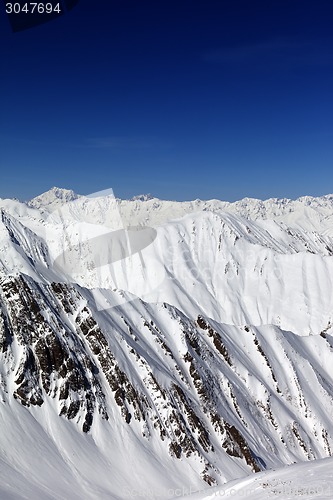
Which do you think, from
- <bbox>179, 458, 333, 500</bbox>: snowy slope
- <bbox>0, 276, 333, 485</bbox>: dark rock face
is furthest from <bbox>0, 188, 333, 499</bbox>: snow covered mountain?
<bbox>179, 458, 333, 500</bbox>: snowy slope

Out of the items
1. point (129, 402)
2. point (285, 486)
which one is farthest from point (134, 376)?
point (285, 486)

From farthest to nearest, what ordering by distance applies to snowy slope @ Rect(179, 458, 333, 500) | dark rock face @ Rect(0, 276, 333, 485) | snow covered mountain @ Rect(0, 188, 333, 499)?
1. dark rock face @ Rect(0, 276, 333, 485)
2. snow covered mountain @ Rect(0, 188, 333, 499)
3. snowy slope @ Rect(179, 458, 333, 500)

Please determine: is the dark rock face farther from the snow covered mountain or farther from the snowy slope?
the snowy slope

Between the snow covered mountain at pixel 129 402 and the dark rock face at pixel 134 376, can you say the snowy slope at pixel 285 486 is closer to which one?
the snow covered mountain at pixel 129 402

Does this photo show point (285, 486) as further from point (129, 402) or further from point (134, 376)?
point (134, 376)

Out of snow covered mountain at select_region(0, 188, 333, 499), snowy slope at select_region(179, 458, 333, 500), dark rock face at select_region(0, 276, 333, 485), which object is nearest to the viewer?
snowy slope at select_region(179, 458, 333, 500)

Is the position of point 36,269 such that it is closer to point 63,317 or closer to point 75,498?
point 63,317

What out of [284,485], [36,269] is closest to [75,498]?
[284,485]

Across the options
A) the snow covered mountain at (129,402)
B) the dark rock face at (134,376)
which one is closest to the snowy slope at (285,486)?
the snow covered mountain at (129,402)
